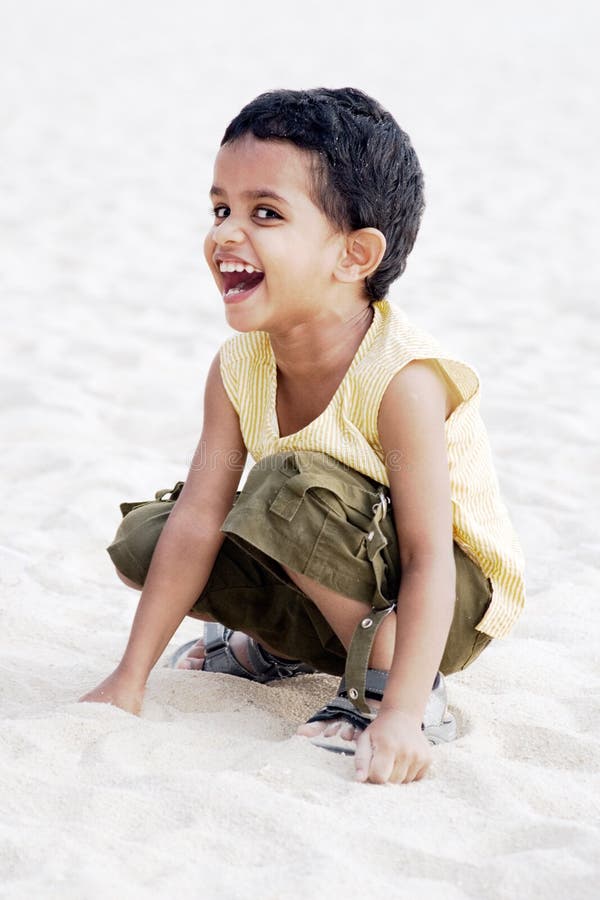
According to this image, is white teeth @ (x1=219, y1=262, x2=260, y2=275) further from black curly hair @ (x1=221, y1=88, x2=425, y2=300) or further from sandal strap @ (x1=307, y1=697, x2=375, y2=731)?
sandal strap @ (x1=307, y1=697, x2=375, y2=731)

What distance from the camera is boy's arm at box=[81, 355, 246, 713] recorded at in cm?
201

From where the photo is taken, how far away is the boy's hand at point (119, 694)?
1.96 metres

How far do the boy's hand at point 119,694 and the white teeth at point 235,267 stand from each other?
28.4 inches

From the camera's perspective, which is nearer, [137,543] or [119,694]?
[119,694]

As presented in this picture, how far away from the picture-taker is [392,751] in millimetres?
1721

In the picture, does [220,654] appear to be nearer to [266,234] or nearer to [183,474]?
[266,234]

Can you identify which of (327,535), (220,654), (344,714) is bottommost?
(220,654)

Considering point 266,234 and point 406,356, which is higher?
point 266,234

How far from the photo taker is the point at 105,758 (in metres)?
1.71

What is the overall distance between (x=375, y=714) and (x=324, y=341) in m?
0.66

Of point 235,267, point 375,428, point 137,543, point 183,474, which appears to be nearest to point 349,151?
point 235,267

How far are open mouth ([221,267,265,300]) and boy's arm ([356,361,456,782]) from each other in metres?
0.31

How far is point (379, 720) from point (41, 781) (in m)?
0.51

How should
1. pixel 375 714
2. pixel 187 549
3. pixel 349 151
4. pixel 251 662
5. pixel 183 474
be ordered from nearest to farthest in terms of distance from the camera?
pixel 375 714 < pixel 349 151 < pixel 187 549 < pixel 251 662 < pixel 183 474
